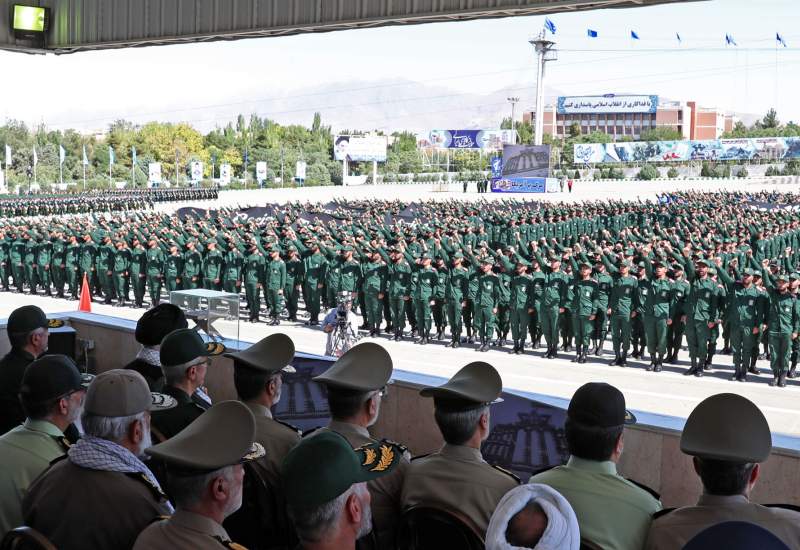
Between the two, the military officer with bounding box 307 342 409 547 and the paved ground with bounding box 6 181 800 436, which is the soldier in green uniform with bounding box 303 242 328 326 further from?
the military officer with bounding box 307 342 409 547

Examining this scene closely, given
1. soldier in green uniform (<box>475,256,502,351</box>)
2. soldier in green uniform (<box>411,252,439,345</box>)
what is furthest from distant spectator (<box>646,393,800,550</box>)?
soldier in green uniform (<box>411,252,439,345</box>)

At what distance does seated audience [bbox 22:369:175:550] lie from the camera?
272 cm

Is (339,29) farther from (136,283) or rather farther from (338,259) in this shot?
(136,283)

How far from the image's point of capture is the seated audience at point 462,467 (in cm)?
296

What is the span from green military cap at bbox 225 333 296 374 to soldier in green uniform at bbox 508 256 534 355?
35.6 ft

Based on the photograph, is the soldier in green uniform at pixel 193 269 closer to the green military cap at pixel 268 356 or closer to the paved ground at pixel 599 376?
the paved ground at pixel 599 376

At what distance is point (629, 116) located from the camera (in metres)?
142

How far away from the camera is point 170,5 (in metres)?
9.59

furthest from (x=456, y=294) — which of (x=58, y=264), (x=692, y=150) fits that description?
(x=692, y=150)

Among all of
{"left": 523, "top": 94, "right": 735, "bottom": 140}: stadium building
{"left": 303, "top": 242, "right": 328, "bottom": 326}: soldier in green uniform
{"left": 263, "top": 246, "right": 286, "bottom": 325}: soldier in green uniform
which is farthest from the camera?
{"left": 523, "top": 94, "right": 735, "bottom": 140}: stadium building

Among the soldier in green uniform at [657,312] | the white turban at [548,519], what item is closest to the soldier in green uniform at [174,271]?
the soldier in green uniform at [657,312]

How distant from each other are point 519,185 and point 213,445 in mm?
55813

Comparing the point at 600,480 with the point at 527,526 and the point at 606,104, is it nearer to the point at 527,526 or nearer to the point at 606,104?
the point at 527,526

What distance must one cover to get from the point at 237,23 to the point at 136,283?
11246 mm
